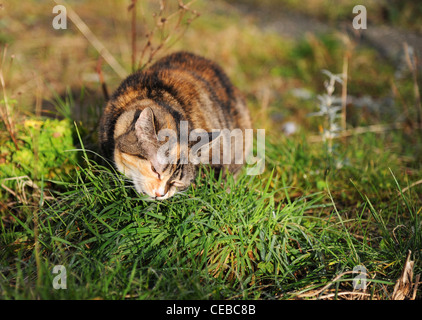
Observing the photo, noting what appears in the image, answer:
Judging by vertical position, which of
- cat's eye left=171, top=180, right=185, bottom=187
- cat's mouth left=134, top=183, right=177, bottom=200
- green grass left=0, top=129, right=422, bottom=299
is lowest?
green grass left=0, top=129, right=422, bottom=299

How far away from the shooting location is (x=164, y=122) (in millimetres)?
2262

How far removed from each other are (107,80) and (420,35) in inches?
225

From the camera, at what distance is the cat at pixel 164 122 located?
224 cm

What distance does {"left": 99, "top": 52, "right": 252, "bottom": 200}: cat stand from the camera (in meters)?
2.24

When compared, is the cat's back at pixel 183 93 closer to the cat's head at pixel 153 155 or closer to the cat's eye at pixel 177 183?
the cat's head at pixel 153 155

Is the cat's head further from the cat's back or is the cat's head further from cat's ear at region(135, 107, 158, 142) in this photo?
the cat's back

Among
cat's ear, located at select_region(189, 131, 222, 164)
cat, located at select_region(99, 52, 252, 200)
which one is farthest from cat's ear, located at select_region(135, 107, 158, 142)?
cat's ear, located at select_region(189, 131, 222, 164)

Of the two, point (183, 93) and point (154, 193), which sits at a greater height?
point (183, 93)

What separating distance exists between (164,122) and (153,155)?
215 mm

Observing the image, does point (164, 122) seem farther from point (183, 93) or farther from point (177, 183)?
point (183, 93)

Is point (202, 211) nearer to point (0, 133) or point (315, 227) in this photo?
point (315, 227)

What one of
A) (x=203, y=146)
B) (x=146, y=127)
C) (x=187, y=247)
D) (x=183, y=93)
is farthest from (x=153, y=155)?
(x=183, y=93)

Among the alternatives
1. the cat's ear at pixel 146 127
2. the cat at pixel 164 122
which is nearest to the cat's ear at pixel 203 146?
the cat at pixel 164 122
